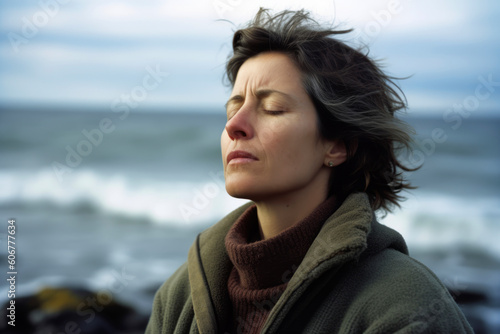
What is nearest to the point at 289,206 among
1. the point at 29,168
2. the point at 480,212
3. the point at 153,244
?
the point at 153,244

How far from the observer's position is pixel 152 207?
12188 millimetres

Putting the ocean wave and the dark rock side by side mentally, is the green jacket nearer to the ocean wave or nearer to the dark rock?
the dark rock

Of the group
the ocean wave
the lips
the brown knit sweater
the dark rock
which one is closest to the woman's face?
the lips

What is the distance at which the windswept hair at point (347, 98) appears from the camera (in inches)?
86.4

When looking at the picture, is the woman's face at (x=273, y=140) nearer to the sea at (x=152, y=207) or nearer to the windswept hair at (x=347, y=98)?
the windswept hair at (x=347, y=98)

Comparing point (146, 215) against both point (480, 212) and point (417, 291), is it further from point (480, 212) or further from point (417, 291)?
point (417, 291)

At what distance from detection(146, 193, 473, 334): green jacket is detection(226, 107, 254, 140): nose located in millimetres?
470

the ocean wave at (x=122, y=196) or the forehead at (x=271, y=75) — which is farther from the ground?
the forehead at (x=271, y=75)

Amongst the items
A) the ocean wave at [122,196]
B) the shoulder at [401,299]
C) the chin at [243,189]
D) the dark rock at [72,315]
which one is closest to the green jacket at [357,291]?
the shoulder at [401,299]

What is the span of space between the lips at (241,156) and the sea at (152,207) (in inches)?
29.8

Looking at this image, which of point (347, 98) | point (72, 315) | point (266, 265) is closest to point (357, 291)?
point (266, 265)

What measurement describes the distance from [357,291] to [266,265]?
373 millimetres

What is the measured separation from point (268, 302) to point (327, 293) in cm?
Result: 28

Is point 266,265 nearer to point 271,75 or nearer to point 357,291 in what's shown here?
point 357,291
